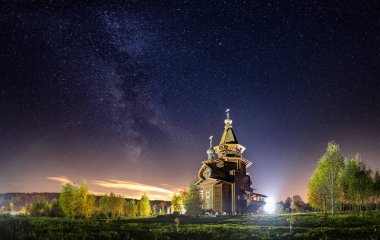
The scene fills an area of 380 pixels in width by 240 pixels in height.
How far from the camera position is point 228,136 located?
6788cm

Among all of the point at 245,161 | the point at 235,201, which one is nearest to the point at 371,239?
the point at 235,201

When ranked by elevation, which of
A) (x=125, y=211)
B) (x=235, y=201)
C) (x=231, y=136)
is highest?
(x=231, y=136)

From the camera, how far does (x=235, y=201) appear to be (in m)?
62.0

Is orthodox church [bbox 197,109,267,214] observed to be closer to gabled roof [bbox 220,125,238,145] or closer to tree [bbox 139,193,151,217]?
gabled roof [bbox 220,125,238,145]

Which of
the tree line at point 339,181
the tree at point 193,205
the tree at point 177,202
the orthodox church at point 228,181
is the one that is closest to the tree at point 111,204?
the tree at point 177,202

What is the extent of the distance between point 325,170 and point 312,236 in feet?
75.7

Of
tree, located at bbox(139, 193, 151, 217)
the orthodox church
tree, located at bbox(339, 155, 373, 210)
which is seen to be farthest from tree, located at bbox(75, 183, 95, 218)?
tree, located at bbox(339, 155, 373, 210)

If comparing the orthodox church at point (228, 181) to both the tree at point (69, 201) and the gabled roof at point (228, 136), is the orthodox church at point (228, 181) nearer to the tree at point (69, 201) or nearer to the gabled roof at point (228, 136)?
the gabled roof at point (228, 136)

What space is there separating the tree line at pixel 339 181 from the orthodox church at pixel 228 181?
547 inches

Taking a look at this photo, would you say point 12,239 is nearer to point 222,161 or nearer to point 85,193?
point 85,193

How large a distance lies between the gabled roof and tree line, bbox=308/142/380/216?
61.3ft

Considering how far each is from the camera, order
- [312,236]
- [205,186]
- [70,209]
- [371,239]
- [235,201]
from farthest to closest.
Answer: [205,186] → [235,201] → [70,209] → [312,236] → [371,239]

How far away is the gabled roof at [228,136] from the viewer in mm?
66744

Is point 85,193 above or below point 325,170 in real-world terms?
below
